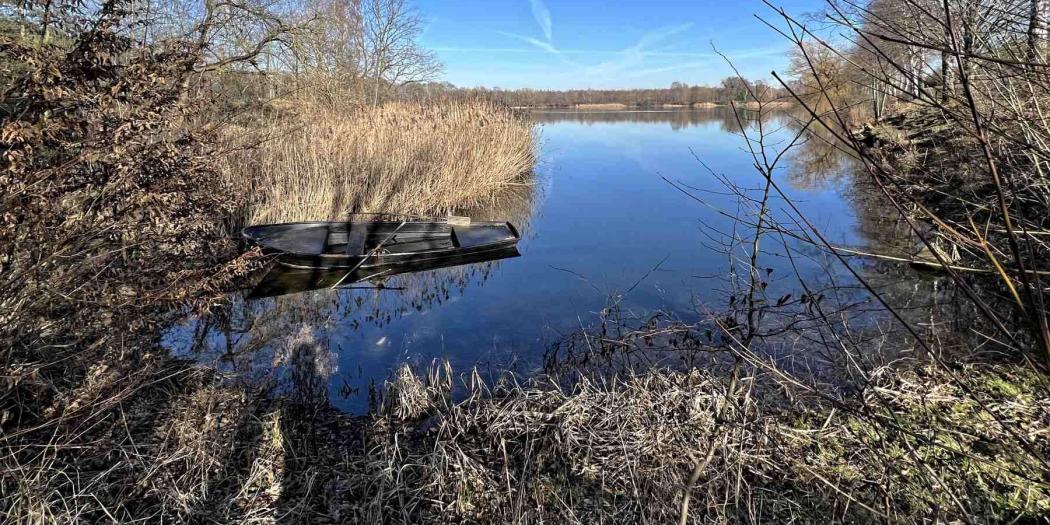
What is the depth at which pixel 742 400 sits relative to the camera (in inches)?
120

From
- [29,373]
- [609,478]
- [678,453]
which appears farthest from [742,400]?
[29,373]

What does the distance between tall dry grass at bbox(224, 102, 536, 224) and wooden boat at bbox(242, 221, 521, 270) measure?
0.90 meters

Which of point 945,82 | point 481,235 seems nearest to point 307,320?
point 481,235

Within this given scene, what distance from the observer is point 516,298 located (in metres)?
6.24

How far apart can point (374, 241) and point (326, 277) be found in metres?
0.93

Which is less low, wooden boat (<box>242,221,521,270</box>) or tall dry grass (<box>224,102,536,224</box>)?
tall dry grass (<box>224,102,536,224</box>)

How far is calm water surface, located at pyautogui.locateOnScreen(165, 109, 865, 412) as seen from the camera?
179 inches

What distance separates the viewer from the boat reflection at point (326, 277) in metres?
6.34

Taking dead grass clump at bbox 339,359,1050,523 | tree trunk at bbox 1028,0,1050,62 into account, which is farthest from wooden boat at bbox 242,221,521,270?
tree trunk at bbox 1028,0,1050,62

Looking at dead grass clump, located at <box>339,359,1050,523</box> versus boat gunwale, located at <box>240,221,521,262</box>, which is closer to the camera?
dead grass clump, located at <box>339,359,1050,523</box>

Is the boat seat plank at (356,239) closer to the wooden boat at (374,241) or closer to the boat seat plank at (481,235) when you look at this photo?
the wooden boat at (374,241)

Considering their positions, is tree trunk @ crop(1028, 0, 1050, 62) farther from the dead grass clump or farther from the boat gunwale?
the boat gunwale

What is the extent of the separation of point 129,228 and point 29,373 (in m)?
0.89

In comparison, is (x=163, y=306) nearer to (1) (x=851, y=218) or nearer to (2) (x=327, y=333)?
(2) (x=327, y=333)
